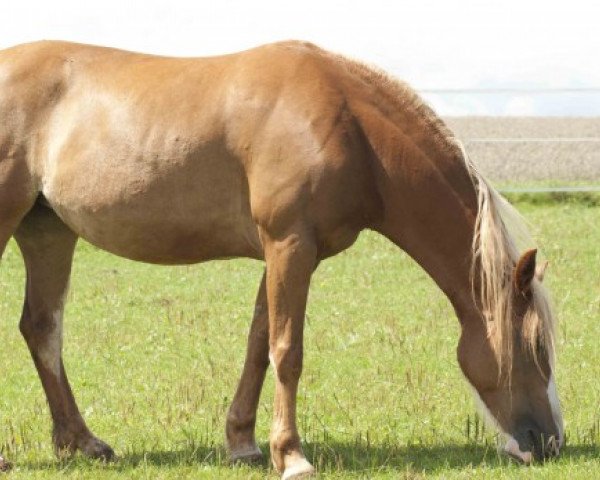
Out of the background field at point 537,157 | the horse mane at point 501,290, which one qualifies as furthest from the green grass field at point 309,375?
the background field at point 537,157

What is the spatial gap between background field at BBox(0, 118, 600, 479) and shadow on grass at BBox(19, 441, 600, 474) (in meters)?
0.01

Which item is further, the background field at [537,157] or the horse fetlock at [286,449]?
the background field at [537,157]

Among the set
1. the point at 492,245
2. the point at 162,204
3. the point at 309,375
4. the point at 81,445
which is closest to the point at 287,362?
the point at 162,204

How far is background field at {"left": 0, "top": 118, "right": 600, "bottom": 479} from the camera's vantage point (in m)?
6.64

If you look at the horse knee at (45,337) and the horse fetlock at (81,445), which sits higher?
the horse knee at (45,337)

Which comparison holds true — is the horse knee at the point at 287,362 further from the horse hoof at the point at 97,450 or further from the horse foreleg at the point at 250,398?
the horse hoof at the point at 97,450

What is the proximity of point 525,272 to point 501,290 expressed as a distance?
0.17 m

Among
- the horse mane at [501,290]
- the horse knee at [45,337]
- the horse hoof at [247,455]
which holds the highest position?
the horse mane at [501,290]

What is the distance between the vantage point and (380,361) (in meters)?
9.25

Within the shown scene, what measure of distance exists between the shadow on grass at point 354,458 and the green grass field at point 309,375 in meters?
0.01

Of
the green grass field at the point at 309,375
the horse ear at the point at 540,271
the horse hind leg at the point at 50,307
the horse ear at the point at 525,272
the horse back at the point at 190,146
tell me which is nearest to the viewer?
the horse ear at the point at 525,272

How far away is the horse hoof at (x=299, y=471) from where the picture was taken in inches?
241

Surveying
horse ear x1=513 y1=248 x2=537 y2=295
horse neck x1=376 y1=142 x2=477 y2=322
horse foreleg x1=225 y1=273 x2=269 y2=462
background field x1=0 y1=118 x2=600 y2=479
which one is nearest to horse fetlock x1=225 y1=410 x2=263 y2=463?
horse foreleg x1=225 y1=273 x2=269 y2=462

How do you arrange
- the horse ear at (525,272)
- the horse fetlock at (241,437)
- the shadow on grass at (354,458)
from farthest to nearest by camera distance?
the horse fetlock at (241,437) → the shadow on grass at (354,458) → the horse ear at (525,272)
